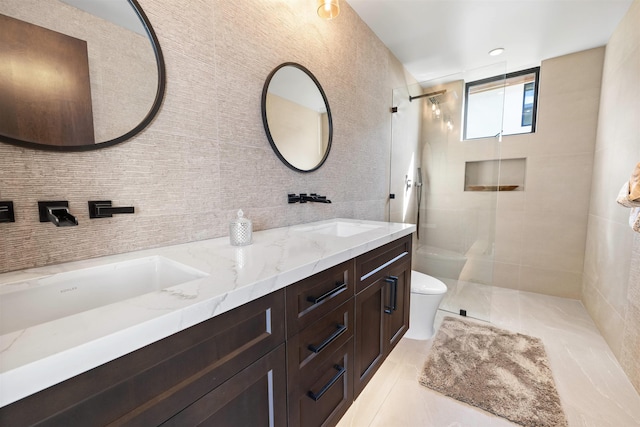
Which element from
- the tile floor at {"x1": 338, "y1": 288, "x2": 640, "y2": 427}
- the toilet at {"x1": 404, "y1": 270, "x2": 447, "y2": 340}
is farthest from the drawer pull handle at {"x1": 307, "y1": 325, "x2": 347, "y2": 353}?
the toilet at {"x1": 404, "y1": 270, "x2": 447, "y2": 340}

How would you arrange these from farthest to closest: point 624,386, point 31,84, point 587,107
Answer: point 587,107 → point 624,386 → point 31,84

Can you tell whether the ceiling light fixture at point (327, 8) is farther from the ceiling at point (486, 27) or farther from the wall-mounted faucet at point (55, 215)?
the wall-mounted faucet at point (55, 215)

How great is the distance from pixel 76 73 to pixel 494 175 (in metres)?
3.28

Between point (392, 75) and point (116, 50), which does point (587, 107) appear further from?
point (116, 50)

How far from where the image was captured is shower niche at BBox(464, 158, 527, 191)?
2.76 m

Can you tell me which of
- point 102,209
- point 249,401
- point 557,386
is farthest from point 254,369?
point 557,386

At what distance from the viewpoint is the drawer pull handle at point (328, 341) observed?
0.86 meters

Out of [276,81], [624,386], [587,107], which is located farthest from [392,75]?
[624,386]

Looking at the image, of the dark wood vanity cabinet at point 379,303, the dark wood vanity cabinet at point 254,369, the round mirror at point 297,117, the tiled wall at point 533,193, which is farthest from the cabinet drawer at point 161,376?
the tiled wall at point 533,193

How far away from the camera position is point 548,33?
222cm

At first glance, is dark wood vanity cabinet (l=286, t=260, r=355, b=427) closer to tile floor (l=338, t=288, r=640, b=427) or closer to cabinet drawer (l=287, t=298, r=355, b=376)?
cabinet drawer (l=287, t=298, r=355, b=376)

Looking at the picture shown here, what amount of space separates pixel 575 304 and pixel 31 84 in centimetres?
411

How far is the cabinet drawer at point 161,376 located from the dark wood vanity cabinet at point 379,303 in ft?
1.76

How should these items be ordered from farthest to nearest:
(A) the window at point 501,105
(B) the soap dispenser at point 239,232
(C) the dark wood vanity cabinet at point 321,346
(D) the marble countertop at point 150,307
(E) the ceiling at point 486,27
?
(A) the window at point 501,105 → (E) the ceiling at point 486,27 → (B) the soap dispenser at point 239,232 → (C) the dark wood vanity cabinet at point 321,346 → (D) the marble countertop at point 150,307
